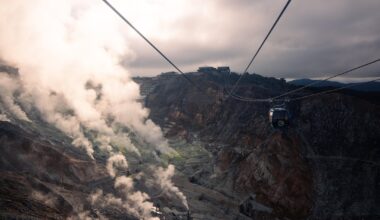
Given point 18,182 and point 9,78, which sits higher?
point 9,78

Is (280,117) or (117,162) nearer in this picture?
(280,117)

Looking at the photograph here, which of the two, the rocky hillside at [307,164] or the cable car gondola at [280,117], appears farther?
the rocky hillside at [307,164]

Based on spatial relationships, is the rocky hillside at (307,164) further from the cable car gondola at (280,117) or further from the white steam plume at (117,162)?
the cable car gondola at (280,117)

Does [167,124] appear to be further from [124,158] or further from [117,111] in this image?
[124,158]

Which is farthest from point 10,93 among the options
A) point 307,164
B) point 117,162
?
point 307,164

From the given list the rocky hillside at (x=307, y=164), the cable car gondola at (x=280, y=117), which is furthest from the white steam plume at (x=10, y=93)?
the cable car gondola at (x=280, y=117)

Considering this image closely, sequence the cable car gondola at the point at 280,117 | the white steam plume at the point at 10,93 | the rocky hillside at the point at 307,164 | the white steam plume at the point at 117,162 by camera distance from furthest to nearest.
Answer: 1. the white steam plume at the point at 10,93
2. the white steam plume at the point at 117,162
3. the rocky hillside at the point at 307,164
4. the cable car gondola at the point at 280,117

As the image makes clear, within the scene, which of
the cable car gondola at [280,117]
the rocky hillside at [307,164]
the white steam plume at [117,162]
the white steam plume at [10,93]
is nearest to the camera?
the cable car gondola at [280,117]

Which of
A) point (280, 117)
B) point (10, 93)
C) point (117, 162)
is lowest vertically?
point (117, 162)

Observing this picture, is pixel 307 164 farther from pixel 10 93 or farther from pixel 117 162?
pixel 10 93

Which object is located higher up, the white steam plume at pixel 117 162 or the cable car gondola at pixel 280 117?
the cable car gondola at pixel 280 117

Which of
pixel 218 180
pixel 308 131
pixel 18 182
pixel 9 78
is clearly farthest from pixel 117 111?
pixel 18 182
